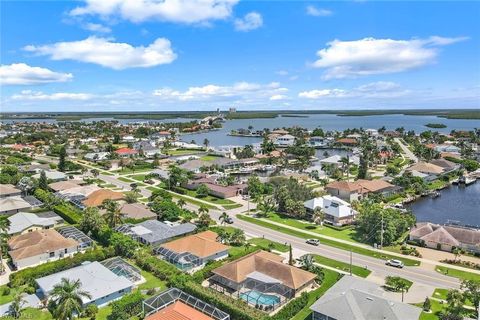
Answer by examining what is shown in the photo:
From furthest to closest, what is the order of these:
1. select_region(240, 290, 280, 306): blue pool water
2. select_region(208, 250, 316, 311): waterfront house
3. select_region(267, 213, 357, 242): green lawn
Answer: select_region(267, 213, 357, 242): green lawn → select_region(208, 250, 316, 311): waterfront house → select_region(240, 290, 280, 306): blue pool water

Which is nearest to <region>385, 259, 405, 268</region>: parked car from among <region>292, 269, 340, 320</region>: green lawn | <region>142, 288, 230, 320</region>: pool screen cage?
<region>292, 269, 340, 320</region>: green lawn

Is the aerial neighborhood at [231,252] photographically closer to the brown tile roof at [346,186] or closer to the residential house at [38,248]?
the residential house at [38,248]

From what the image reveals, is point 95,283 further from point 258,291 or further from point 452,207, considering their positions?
point 452,207

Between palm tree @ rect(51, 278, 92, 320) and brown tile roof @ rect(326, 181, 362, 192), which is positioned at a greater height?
palm tree @ rect(51, 278, 92, 320)

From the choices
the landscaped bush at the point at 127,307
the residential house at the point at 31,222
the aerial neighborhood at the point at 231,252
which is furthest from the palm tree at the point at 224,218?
the residential house at the point at 31,222

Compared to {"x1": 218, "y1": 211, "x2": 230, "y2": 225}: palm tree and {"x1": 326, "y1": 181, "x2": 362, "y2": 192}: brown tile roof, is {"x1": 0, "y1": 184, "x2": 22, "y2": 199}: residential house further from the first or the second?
{"x1": 326, "y1": 181, "x2": 362, "y2": 192}: brown tile roof

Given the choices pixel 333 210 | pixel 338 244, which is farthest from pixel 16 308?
pixel 333 210
